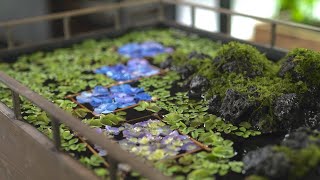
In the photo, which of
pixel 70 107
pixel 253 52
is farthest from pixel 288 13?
pixel 70 107

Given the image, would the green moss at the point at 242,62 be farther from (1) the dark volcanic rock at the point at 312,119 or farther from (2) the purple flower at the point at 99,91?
(2) the purple flower at the point at 99,91

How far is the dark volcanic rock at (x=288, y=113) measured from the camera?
1.86 meters

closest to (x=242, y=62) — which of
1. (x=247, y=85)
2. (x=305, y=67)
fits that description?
(x=247, y=85)

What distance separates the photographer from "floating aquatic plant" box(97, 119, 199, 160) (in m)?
1.71

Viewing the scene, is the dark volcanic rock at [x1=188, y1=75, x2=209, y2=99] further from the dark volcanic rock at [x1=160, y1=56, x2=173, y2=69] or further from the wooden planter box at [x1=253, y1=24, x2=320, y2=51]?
the wooden planter box at [x1=253, y1=24, x2=320, y2=51]

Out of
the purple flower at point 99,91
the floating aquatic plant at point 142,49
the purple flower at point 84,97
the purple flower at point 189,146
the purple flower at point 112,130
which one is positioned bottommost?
the purple flower at point 84,97

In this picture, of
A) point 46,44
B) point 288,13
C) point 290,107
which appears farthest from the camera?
point 288,13

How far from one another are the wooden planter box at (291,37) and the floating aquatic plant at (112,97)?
168 cm

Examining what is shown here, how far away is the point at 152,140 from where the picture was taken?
5.92 feet

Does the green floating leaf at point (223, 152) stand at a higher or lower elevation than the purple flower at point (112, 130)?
higher

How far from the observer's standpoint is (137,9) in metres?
4.35

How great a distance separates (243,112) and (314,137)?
18.6 inches

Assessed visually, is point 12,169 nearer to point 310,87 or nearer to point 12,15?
point 310,87

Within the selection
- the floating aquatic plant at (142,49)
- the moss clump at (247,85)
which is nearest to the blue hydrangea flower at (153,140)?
the moss clump at (247,85)
